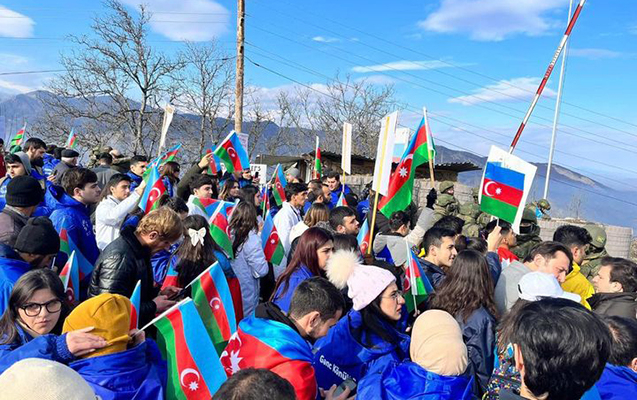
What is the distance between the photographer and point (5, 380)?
1404mm

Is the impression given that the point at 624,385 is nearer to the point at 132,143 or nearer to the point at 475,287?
the point at 475,287

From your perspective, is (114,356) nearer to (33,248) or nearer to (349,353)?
(349,353)

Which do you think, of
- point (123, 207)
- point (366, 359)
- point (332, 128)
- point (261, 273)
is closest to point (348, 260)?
point (366, 359)

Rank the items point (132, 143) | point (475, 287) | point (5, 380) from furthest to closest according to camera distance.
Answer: point (132, 143)
point (475, 287)
point (5, 380)

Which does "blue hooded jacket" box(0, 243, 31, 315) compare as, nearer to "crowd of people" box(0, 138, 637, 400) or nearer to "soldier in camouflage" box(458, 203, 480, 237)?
"crowd of people" box(0, 138, 637, 400)

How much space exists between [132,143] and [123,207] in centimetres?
2544

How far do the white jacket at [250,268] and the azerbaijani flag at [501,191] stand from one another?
2.60 m

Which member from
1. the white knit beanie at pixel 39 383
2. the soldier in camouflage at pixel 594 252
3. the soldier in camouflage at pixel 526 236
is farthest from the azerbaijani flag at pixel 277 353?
the soldier in camouflage at pixel 526 236

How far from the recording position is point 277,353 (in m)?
2.61

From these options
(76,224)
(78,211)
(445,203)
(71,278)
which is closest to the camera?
(71,278)

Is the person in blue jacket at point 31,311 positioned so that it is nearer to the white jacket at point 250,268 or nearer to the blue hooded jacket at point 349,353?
the blue hooded jacket at point 349,353

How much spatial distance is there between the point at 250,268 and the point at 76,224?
178 centimetres

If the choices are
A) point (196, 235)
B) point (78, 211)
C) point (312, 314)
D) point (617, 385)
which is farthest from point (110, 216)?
point (617, 385)

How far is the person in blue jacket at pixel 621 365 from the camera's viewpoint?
2.50 metres
